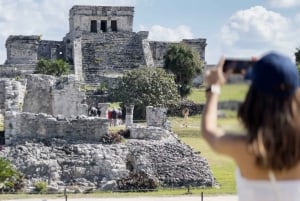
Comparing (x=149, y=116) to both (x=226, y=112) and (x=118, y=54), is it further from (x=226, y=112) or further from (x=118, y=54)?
(x=118, y=54)

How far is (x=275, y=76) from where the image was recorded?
344cm

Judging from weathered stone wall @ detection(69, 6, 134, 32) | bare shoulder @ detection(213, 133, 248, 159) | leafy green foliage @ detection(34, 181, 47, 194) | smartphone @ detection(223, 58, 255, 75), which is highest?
weathered stone wall @ detection(69, 6, 134, 32)

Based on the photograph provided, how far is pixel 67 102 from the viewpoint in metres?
30.4

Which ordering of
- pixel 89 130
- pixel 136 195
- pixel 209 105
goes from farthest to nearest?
pixel 89 130, pixel 136 195, pixel 209 105

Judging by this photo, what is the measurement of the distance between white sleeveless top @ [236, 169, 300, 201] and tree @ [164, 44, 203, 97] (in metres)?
46.7

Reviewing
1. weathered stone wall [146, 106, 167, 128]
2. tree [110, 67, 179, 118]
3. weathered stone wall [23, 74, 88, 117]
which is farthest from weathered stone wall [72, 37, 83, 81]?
weathered stone wall [146, 106, 167, 128]

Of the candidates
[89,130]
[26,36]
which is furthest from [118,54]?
[89,130]

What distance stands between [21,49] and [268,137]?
59.5 m

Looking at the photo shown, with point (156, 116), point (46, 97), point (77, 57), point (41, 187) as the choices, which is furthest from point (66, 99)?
point (77, 57)

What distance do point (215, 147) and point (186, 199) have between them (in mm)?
14540

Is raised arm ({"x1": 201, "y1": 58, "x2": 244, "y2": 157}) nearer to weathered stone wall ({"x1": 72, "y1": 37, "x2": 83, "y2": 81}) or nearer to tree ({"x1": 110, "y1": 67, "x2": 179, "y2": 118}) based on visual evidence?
tree ({"x1": 110, "y1": 67, "x2": 179, "y2": 118})

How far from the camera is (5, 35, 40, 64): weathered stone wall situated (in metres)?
61.6

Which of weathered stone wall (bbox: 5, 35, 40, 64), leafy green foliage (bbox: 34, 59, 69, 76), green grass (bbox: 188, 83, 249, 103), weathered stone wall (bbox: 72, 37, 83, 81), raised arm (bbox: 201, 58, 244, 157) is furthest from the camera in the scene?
weathered stone wall (bbox: 5, 35, 40, 64)

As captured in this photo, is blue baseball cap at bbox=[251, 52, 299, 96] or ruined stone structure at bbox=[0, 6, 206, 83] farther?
ruined stone structure at bbox=[0, 6, 206, 83]
